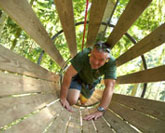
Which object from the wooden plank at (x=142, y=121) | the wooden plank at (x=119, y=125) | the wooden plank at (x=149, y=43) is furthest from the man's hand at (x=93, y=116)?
the wooden plank at (x=149, y=43)

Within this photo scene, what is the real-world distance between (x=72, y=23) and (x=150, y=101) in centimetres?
112

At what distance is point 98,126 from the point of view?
1835 millimetres

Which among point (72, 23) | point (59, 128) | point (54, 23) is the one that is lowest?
point (59, 128)

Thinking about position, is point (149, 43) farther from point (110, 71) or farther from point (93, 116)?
point (93, 116)

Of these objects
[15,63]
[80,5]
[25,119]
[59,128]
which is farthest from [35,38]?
[80,5]

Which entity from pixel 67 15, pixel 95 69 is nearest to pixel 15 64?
pixel 67 15

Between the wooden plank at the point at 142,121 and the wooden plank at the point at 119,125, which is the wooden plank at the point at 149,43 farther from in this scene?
the wooden plank at the point at 119,125

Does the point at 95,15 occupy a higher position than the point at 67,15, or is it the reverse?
the point at 95,15

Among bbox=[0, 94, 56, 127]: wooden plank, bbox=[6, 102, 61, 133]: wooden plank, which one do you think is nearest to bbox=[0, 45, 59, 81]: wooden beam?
bbox=[0, 94, 56, 127]: wooden plank

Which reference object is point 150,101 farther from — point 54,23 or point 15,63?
point 54,23

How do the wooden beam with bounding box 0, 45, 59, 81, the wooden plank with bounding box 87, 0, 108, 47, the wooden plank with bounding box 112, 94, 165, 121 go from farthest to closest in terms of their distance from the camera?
the wooden plank with bounding box 87, 0, 108, 47
the wooden plank with bounding box 112, 94, 165, 121
the wooden beam with bounding box 0, 45, 59, 81

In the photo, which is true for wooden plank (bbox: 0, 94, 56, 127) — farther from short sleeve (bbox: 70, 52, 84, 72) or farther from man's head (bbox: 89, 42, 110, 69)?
short sleeve (bbox: 70, 52, 84, 72)

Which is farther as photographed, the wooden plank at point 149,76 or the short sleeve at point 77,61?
the short sleeve at point 77,61

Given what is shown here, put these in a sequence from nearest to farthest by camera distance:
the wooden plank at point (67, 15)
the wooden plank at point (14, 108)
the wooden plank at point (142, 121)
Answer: the wooden plank at point (14, 108)
the wooden plank at point (142, 121)
the wooden plank at point (67, 15)
